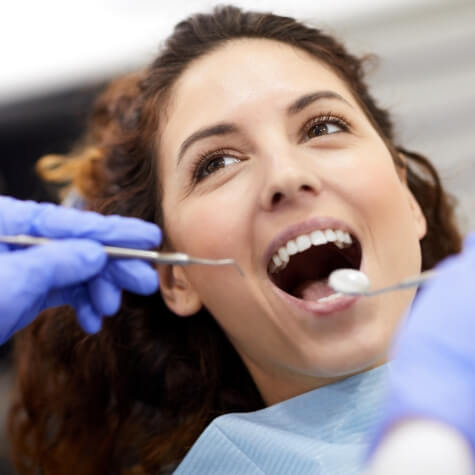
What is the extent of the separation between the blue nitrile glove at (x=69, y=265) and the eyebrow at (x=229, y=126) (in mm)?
224

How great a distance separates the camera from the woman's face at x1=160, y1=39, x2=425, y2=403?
42.4 inches

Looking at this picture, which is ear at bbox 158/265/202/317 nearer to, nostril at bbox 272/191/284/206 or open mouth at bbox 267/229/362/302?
open mouth at bbox 267/229/362/302

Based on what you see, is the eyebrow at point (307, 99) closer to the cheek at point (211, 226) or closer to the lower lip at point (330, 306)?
the cheek at point (211, 226)

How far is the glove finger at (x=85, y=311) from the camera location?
1.14m

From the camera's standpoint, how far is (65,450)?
1644 millimetres

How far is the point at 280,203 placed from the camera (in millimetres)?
1082

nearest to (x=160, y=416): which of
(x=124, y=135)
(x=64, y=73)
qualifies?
(x=124, y=135)

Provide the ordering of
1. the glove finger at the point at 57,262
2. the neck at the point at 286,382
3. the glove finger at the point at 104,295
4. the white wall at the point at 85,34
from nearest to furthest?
the glove finger at the point at 57,262, the glove finger at the point at 104,295, the neck at the point at 286,382, the white wall at the point at 85,34

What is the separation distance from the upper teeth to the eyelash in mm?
219

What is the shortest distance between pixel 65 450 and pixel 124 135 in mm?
873

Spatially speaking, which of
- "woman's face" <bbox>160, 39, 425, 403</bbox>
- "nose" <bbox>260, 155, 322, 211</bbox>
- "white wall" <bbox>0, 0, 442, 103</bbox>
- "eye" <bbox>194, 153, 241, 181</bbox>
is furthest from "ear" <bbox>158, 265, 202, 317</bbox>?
"white wall" <bbox>0, 0, 442, 103</bbox>

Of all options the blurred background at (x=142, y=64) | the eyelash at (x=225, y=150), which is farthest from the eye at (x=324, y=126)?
the blurred background at (x=142, y=64)

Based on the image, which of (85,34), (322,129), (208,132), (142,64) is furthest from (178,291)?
(85,34)

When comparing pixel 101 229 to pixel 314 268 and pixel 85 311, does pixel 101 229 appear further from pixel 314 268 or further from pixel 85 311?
pixel 314 268
